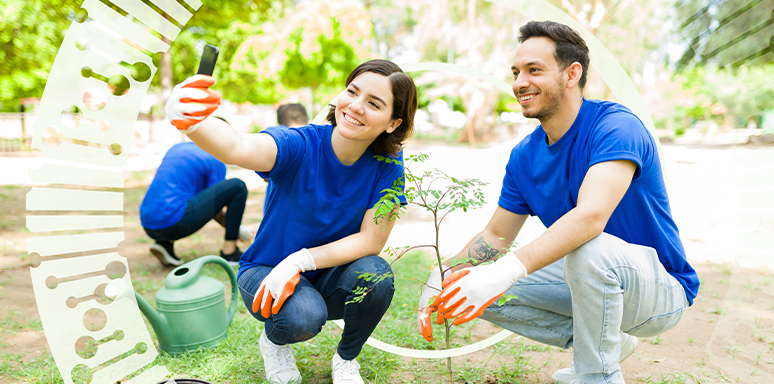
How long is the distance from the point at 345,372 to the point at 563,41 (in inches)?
63.6

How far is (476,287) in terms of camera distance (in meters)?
1.59

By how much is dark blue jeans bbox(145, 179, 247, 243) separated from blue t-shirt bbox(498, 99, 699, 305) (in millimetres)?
2541

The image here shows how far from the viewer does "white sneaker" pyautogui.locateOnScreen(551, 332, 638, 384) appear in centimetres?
192

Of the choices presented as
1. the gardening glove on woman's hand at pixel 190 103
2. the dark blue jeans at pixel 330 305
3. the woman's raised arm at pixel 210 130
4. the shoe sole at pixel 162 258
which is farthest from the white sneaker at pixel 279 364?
the shoe sole at pixel 162 258

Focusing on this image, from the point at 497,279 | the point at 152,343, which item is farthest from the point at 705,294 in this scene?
the point at 152,343

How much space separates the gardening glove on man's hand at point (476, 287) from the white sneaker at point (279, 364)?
80cm

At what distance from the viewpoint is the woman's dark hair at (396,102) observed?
1951mm

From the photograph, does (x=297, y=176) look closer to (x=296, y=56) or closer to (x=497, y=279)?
(x=497, y=279)

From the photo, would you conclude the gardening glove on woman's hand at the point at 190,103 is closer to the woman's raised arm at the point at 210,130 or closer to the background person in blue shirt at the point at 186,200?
the woman's raised arm at the point at 210,130

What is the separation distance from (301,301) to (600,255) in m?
1.11

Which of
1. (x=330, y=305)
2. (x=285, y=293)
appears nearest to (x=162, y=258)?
(x=330, y=305)

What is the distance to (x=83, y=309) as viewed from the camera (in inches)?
117

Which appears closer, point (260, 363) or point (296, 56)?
point (260, 363)

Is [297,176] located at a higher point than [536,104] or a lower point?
lower
